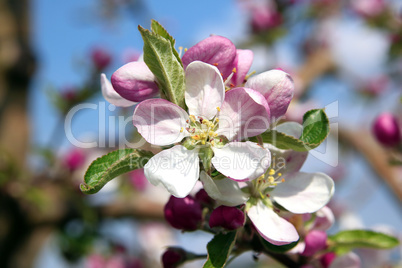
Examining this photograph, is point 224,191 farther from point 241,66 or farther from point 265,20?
point 265,20

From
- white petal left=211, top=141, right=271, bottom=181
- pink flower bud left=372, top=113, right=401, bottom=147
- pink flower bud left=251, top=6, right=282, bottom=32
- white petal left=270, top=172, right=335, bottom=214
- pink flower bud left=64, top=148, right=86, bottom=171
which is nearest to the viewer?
white petal left=211, top=141, right=271, bottom=181

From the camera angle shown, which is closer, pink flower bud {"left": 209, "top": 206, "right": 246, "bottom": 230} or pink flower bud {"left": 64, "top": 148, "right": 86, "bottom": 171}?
pink flower bud {"left": 209, "top": 206, "right": 246, "bottom": 230}

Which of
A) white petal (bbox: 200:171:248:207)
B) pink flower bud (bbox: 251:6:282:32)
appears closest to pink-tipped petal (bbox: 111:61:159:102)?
white petal (bbox: 200:171:248:207)

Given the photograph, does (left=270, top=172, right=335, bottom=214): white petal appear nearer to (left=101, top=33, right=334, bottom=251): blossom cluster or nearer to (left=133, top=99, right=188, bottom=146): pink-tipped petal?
(left=101, top=33, right=334, bottom=251): blossom cluster

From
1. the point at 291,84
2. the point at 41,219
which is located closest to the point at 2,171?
the point at 41,219

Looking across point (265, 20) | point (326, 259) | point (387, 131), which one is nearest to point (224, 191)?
point (326, 259)

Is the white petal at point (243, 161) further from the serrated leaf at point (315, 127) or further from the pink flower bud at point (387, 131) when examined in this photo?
the pink flower bud at point (387, 131)
